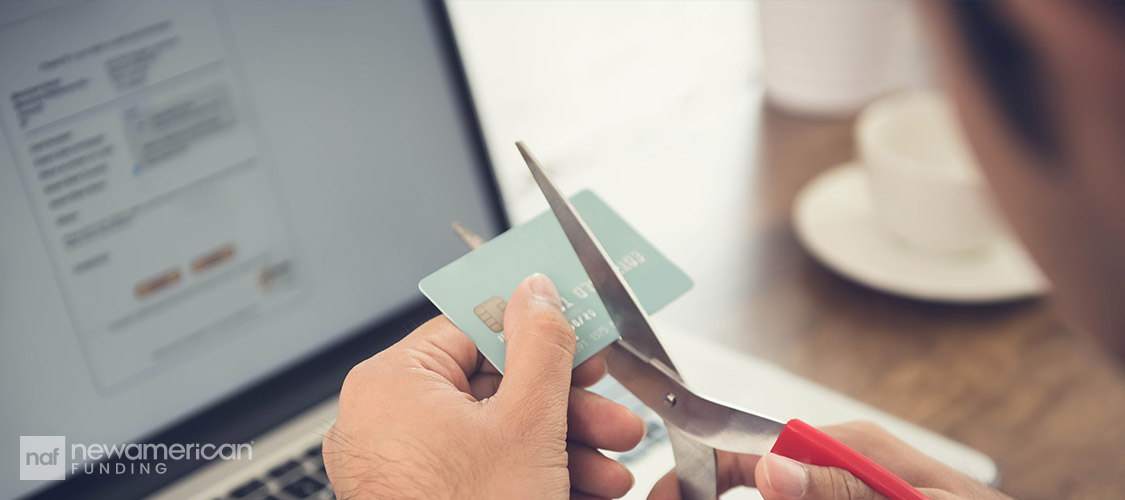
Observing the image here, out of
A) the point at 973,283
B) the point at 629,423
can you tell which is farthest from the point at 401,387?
the point at 973,283

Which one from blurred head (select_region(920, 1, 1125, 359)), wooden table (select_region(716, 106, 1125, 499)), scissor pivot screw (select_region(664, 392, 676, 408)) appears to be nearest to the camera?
blurred head (select_region(920, 1, 1125, 359))

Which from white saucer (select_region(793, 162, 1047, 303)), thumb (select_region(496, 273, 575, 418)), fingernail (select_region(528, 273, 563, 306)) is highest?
fingernail (select_region(528, 273, 563, 306))

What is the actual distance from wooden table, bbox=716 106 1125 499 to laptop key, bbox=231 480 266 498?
11.7 inches

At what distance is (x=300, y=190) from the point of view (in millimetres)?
404

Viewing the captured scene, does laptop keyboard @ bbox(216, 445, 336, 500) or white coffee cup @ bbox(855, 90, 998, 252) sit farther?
white coffee cup @ bbox(855, 90, 998, 252)

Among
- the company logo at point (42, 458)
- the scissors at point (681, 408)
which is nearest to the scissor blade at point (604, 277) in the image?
the scissors at point (681, 408)

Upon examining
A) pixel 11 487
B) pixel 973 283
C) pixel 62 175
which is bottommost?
pixel 973 283

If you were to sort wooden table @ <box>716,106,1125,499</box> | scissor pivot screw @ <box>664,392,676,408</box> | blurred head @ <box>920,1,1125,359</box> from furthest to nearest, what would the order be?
1. wooden table @ <box>716,106,1125,499</box>
2. scissor pivot screw @ <box>664,392,676,408</box>
3. blurred head @ <box>920,1,1125,359</box>

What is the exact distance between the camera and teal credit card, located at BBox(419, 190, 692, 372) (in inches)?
12.5

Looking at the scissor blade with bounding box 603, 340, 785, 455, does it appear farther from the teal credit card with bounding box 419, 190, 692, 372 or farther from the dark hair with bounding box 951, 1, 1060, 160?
the dark hair with bounding box 951, 1, 1060, 160

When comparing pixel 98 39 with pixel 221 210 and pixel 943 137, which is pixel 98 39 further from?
pixel 943 137

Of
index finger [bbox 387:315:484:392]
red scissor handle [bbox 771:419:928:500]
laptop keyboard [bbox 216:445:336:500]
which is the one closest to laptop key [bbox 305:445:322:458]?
laptop keyboard [bbox 216:445:336:500]

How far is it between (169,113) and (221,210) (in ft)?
0.15

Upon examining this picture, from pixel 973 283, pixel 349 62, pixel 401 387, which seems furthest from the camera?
pixel 973 283
